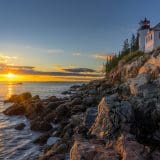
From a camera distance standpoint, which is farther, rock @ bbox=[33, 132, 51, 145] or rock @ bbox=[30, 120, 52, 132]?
rock @ bbox=[30, 120, 52, 132]

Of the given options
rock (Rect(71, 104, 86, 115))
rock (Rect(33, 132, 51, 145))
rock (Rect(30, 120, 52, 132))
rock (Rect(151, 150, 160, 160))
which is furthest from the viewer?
rock (Rect(71, 104, 86, 115))

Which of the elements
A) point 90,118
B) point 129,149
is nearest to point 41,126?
point 90,118

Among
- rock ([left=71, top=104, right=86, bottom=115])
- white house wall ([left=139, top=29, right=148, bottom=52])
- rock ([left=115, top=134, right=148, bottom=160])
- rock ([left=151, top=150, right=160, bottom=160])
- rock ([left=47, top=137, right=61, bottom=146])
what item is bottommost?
rock ([left=47, top=137, right=61, bottom=146])

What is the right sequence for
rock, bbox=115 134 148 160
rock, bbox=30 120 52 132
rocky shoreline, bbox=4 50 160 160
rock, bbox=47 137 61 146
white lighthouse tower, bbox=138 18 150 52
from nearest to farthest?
rock, bbox=115 134 148 160 < rocky shoreline, bbox=4 50 160 160 < rock, bbox=47 137 61 146 < rock, bbox=30 120 52 132 < white lighthouse tower, bbox=138 18 150 52

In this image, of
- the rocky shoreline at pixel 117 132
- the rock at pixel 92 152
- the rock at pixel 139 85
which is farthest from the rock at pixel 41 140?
the rock at pixel 92 152

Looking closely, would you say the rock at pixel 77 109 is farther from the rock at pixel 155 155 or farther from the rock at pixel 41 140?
the rock at pixel 155 155

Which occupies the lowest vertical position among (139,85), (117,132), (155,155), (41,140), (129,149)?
(41,140)

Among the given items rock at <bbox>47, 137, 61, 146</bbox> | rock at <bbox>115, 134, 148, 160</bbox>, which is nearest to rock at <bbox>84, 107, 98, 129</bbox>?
rock at <bbox>47, 137, 61, 146</bbox>

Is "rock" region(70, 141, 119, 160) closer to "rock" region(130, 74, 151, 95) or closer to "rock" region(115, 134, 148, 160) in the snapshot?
"rock" region(115, 134, 148, 160)

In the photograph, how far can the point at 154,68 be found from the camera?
27.0 m

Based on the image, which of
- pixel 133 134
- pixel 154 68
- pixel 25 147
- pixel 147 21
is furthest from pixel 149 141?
pixel 147 21

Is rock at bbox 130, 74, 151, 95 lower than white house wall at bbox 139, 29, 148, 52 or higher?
lower

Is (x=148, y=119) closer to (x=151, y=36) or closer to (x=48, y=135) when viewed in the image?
(x=48, y=135)

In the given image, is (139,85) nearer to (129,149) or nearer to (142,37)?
(129,149)
